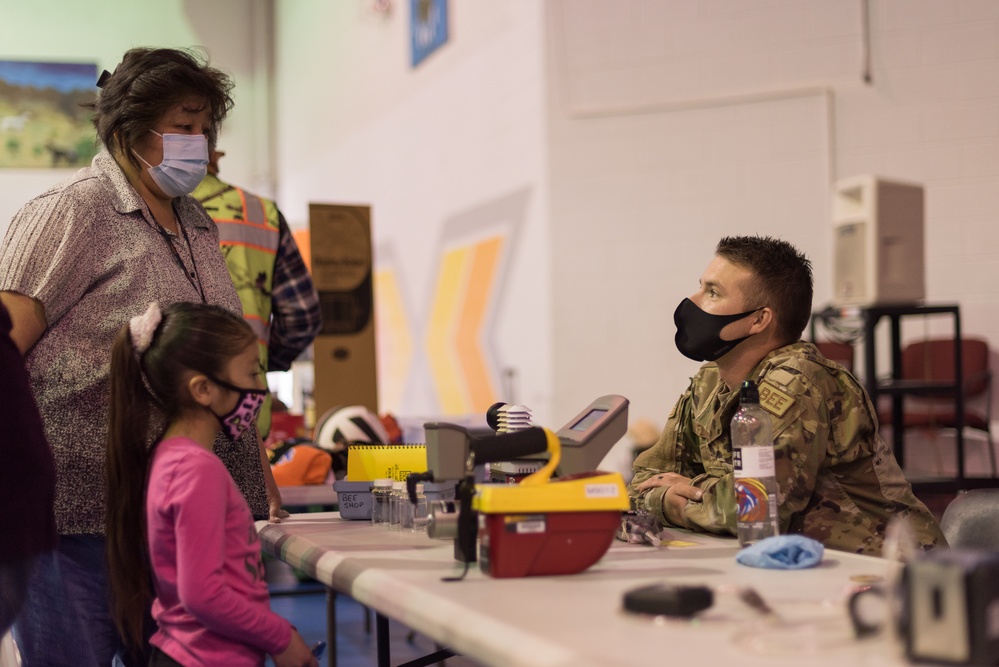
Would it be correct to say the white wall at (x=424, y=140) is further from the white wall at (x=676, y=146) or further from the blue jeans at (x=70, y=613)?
the blue jeans at (x=70, y=613)

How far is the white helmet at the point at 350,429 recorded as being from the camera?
385cm

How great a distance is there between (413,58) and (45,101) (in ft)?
12.9

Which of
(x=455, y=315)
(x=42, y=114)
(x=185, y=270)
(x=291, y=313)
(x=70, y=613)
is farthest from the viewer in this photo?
(x=42, y=114)

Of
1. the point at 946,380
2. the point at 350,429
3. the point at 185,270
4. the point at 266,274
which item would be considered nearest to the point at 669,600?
the point at 185,270

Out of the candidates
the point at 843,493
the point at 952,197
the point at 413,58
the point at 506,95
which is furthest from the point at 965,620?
the point at 413,58

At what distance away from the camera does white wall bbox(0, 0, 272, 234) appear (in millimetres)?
9602

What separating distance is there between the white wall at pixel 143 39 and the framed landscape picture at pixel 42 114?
0.09 meters

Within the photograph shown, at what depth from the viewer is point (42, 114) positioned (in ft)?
31.8

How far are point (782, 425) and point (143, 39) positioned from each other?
944 cm

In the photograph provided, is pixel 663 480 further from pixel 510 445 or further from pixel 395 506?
pixel 510 445

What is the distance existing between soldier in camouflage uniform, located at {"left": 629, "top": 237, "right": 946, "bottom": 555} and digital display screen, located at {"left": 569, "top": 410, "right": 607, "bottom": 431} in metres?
0.26

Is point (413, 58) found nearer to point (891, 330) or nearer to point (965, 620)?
point (891, 330)

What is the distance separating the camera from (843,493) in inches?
73.2

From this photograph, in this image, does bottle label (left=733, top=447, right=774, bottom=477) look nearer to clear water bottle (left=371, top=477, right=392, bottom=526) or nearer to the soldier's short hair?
the soldier's short hair
